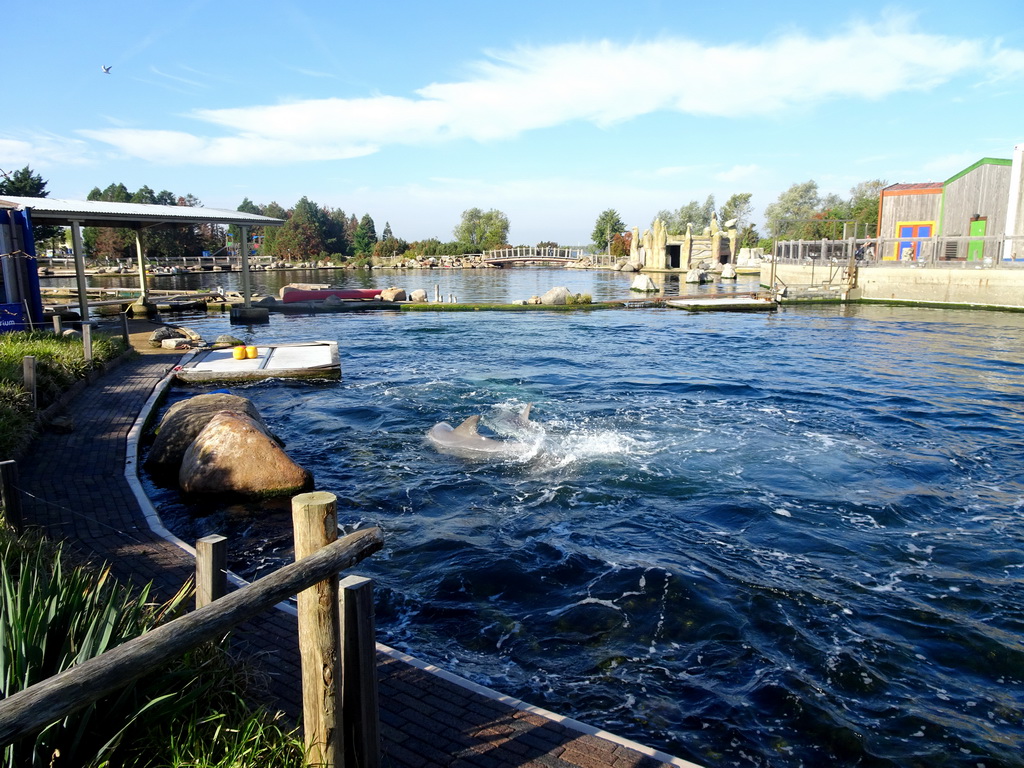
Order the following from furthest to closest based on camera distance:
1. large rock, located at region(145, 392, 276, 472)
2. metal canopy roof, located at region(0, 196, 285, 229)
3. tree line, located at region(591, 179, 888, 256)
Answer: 1. tree line, located at region(591, 179, 888, 256)
2. metal canopy roof, located at region(0, 196, 285, 229)
3. large rock, located at region(145, 392, 276, 472)

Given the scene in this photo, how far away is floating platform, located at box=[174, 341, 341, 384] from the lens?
57.6 feet

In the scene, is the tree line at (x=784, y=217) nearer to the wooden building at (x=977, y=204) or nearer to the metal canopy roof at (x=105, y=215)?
the wooden building at (x=977, y=204)

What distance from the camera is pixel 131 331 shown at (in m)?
24.7

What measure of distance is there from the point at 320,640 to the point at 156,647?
93 centimetres

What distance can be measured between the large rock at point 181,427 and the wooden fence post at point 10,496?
4515mm

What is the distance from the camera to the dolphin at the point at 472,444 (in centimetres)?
1232

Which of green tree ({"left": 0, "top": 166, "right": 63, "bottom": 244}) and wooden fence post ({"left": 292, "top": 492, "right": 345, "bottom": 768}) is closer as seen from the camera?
wooden fence post ({"left": 292, "top": 492, "right": 345, "bottom": 768})

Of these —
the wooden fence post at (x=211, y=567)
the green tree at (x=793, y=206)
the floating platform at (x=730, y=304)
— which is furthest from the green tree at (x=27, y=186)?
the green tree at (x=793, y=206)

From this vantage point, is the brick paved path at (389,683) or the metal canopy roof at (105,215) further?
the metal canopy roof at (105,215)

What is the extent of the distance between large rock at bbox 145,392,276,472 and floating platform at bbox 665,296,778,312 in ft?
101

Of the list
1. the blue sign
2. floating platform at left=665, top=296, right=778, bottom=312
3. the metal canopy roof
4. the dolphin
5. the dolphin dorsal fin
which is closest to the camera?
the dolphin

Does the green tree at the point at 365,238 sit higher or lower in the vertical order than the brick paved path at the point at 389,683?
higher

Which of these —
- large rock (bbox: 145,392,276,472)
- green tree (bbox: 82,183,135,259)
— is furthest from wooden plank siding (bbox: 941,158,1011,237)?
green tree (bbox: 82,183,135,259)

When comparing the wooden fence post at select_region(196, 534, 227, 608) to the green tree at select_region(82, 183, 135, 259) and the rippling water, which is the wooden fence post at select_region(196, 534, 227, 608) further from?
the green tree at select_region(82, 183, 135, 259)
